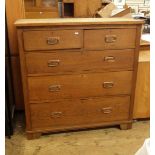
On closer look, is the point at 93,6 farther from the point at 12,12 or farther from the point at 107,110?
the point at 107,110

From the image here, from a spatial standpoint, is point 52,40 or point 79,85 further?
point 79,85

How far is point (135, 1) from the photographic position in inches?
131

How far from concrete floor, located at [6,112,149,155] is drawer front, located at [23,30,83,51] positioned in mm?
795

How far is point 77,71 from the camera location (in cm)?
181

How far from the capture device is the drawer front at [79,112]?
188 cm

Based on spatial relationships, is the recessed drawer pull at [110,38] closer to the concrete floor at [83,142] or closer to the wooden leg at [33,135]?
the concrete floor at [83,142]

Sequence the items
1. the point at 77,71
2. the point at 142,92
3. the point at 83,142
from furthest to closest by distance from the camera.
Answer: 1. the point at 142,92
2. the point at 83,142
3. the point at 77,71

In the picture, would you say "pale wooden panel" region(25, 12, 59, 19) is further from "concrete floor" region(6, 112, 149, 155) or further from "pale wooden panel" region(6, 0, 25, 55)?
"concrete floor" region(6, 112, 149, 155)

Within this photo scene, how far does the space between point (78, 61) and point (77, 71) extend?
83 millimetres

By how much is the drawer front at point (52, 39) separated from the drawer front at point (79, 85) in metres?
0.25

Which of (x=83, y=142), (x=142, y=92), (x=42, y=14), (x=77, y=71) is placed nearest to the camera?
(x=77, y=71)

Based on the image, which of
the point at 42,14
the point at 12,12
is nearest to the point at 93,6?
the point at 42,14

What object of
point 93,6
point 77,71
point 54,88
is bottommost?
point 54,88

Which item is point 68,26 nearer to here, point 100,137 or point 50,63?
point 50,63
